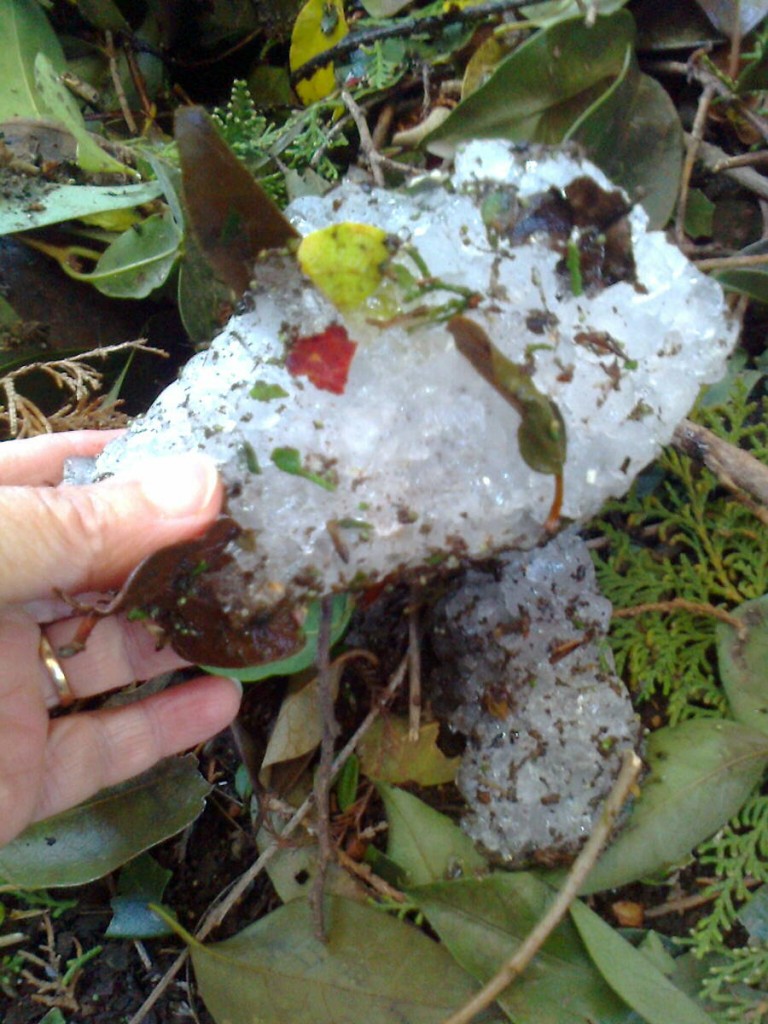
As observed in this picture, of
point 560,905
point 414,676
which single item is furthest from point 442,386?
point 560,905

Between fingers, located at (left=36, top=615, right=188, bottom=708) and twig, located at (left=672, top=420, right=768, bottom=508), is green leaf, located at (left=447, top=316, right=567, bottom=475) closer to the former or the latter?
twig, located at (left=672, top=420, right=768, bottom=508)

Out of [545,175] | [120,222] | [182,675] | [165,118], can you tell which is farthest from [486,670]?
[165,118]

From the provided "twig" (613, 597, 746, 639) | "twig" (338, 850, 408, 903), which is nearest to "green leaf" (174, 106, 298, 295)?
"twig" (613, 597, 746, 639)

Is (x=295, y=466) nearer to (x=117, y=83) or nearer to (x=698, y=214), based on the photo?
(x=698, y=214)

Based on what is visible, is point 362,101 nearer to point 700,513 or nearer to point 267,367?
point 267,367

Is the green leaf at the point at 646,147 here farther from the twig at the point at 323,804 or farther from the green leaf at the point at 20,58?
the green leaf at the point at 20,58

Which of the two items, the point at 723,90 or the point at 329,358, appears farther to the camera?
the point at 723,90
